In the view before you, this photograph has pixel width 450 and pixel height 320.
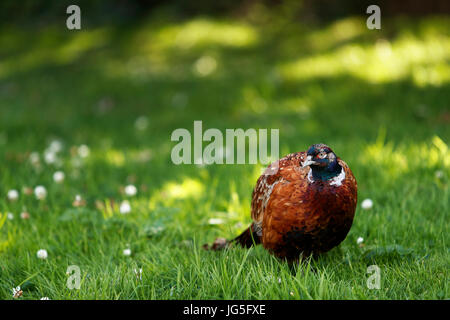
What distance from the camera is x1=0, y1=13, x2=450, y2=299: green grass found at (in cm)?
279

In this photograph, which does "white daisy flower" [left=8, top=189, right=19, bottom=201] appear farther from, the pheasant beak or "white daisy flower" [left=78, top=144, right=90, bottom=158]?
the pheasant beak

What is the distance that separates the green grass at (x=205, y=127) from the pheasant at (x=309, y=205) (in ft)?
0.57

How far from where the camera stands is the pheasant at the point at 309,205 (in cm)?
261

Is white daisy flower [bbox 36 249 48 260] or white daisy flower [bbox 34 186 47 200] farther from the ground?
white daisy flower [bbox 34 186 47 200]

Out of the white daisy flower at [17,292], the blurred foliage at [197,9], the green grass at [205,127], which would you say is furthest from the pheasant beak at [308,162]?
the blurred foliage at [197,9]

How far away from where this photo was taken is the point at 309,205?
2.61 metres

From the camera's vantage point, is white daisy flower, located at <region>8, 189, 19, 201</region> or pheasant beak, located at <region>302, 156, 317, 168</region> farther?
white daisy flower, located at <region>8, 189, 19, 201</region>

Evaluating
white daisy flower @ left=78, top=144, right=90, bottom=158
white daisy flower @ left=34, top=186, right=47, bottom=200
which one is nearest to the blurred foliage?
white daisy flower @ left=78, top=144, right=90, bottom=158

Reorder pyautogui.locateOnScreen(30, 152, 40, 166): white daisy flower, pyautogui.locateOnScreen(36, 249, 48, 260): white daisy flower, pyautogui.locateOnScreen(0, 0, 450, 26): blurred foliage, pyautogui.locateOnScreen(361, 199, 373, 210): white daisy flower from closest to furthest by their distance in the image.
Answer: pyautogui.locateOnScreen(36, 249, 48, 260): white daisy flower, pyautogui.locateOnScreen(361, 199, 373, 210): white daisy flower, pyautogui.locateOnScreen(30, 152, 40, 166): white daisy flower, pyautogui.locateOnScreen(0, 0, 450, 26): blurred foliage

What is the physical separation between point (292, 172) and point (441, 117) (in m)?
3.70

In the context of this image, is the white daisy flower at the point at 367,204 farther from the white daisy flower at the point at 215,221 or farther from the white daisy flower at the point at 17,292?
the white daisy flower at the point at 17,292

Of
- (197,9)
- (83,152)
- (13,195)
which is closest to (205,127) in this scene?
(83,152)

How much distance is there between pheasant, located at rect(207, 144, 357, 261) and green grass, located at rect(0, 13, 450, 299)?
0.17 m
